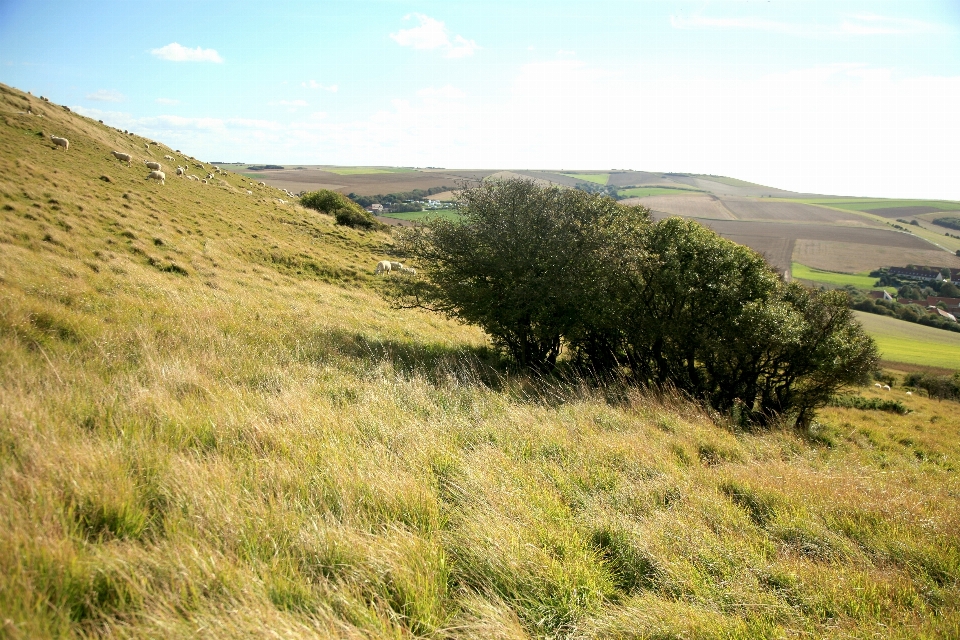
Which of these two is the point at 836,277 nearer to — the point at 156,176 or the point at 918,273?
the point at 918,273

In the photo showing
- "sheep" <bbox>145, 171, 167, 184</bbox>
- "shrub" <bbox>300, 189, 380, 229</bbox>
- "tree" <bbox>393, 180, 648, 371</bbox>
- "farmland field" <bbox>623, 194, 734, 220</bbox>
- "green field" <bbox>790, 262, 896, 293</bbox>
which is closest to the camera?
"tree" <bbox>393, 180, 648, 371</bbox>

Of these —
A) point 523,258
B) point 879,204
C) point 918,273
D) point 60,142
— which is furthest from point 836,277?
point 879,204

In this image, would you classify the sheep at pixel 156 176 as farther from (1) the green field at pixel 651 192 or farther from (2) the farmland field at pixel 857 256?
(1) the green field at pixel 651 192

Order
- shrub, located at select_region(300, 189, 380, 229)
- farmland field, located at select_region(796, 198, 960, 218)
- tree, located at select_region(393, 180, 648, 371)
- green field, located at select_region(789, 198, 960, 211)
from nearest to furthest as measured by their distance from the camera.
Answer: tree, located at select_region(393, 180, 648, 371) → shrub, located at select_region(300, 189, 380, 229) → farmland field, located at select_region(796, 198, 960, 218) → green field, located at select_region(789, 198, 960, 211)

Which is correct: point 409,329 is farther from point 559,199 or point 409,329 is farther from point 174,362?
point 174,362

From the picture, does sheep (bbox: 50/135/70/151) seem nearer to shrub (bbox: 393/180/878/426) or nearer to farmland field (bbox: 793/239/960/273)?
shrub (bbox: 393/180/878/426)

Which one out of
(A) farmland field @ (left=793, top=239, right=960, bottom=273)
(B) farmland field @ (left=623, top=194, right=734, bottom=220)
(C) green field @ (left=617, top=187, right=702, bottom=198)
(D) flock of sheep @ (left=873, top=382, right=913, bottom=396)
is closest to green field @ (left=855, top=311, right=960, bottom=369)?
(D) flock of sheep @ (left=873, top=382, right=913, bottom=396)

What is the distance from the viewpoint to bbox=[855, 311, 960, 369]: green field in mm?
45812

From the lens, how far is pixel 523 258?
13453 mm

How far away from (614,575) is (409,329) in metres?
14.0

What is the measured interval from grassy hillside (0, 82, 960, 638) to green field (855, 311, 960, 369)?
50384 mm

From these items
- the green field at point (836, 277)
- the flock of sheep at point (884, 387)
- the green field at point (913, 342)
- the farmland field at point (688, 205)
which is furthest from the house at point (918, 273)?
the flock of sheep at point (884, 387)

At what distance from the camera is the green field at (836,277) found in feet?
223

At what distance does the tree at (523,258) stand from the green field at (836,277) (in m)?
67.8
